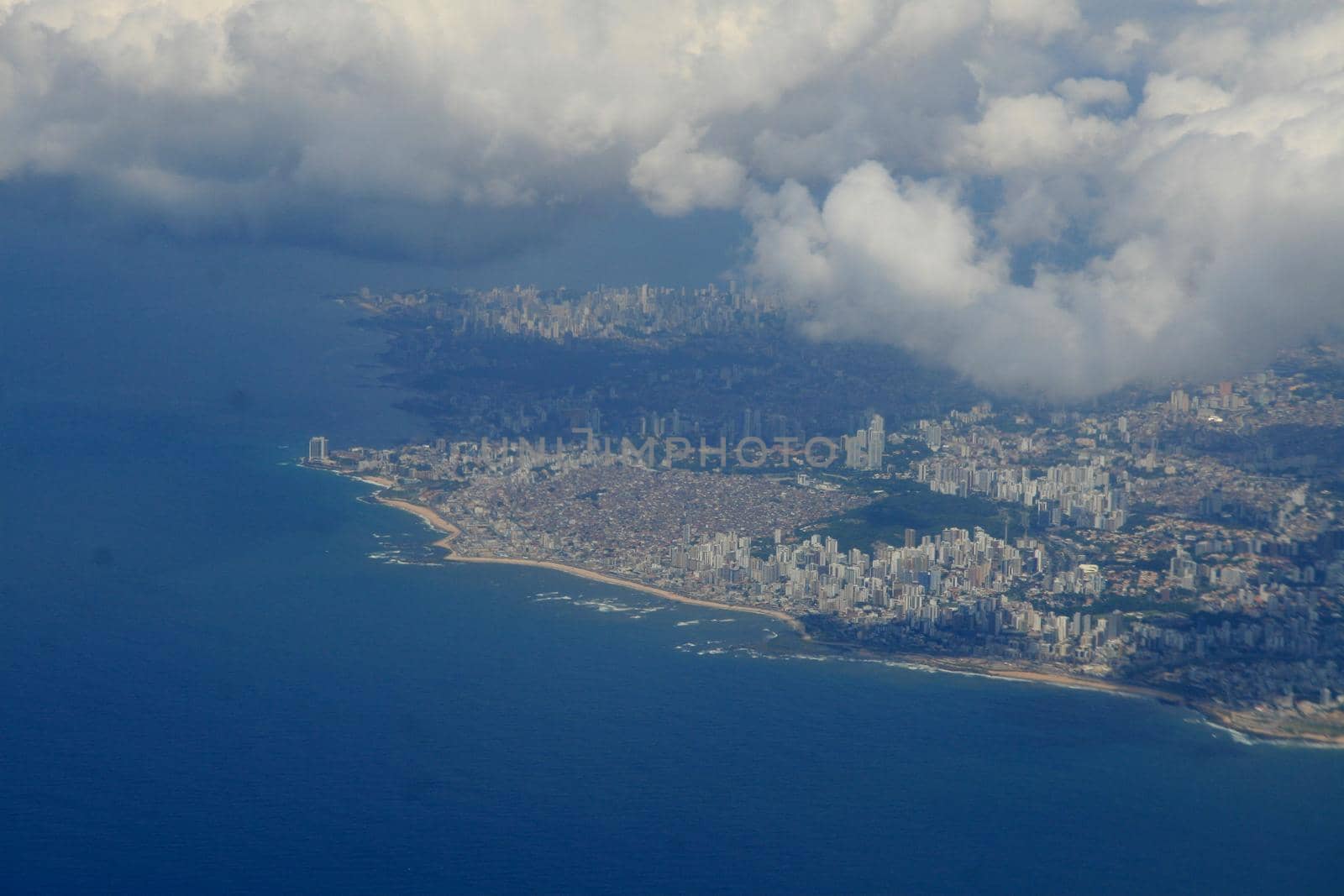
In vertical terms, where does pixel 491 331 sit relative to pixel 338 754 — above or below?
above

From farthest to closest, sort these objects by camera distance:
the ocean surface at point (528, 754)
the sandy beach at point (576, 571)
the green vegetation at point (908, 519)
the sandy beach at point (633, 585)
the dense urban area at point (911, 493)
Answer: the green vegetation at point (908, 519) < the sandy beach at point (576, 571) < the sandy beach at point (633, 585) < the dense urban area at point (911, 493) < the ocean surface at point (528, 754)

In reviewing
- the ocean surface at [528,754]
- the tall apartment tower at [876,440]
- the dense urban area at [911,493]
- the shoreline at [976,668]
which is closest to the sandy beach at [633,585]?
the shoreline at [976,668]

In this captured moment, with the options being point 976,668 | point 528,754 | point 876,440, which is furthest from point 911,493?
point 528,754

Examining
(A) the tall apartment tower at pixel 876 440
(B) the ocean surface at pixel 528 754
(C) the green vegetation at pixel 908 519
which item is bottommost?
(B) the ocean surface at pixel 528 754

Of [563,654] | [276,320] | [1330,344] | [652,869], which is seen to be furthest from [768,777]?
[276,320]

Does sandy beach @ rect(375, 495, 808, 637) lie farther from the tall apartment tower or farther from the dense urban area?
the tall apartment tower

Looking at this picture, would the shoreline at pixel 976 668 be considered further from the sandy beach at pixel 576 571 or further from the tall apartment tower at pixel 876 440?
the tall apartment tower at pixel 876 440

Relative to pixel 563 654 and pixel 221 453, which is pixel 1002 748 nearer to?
pixel 563 654
